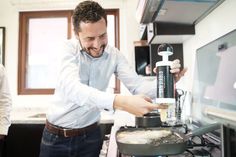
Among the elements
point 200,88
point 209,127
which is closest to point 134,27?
point 200,88

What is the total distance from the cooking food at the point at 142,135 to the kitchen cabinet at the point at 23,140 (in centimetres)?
199

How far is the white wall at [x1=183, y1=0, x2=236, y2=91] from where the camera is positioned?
1227 millimetres

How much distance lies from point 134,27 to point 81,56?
165 cm

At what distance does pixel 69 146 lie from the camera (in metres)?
1.41

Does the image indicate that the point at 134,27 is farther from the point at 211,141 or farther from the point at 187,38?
the point at 211,141

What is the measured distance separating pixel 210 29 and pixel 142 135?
0.83 meters

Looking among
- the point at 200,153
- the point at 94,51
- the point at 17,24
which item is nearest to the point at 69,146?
the point at 94,51

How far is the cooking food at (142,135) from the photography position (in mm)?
880

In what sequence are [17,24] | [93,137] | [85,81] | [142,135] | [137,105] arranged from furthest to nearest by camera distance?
1. [17,24]
2. [93,137]
3. [85,81]
4. [142,135]
5. [137,105]

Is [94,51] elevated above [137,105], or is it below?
above

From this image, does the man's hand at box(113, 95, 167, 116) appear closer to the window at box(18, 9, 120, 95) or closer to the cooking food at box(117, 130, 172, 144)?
the cooking food at box(117, 130, 172, 144)

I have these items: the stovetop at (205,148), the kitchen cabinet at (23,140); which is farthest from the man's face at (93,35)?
the kitchen cabinet at (23,140)

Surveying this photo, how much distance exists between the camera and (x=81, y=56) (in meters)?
1.31

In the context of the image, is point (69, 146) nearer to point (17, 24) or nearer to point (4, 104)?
point (4, 104)
